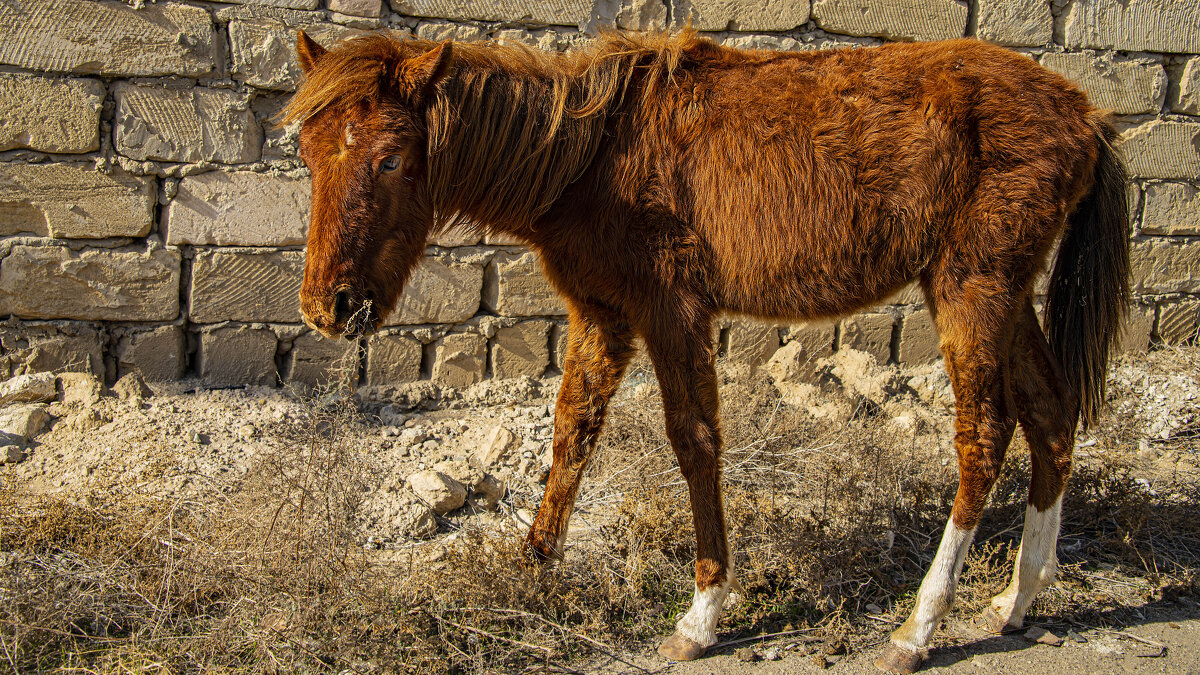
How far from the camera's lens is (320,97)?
2549mm

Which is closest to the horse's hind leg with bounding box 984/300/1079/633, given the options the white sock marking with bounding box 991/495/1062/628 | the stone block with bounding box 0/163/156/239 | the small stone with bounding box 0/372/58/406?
the white sock marking with bounding box 991/495/1062/628

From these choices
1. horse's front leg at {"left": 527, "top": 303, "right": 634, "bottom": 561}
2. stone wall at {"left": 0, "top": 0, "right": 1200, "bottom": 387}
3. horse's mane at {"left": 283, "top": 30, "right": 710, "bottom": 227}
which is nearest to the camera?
horse's mane at {"left": 283, "top": 30, "right": 710, "bottom": 227}

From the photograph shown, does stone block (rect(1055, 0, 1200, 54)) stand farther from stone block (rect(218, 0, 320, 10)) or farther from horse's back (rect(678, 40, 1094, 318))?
stone block (rect(218, 0, 320, 10))

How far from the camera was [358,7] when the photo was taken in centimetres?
434

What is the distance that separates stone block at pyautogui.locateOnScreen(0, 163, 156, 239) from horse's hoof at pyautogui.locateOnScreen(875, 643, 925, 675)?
13.9 ft

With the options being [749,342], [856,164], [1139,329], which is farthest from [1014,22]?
[856,164]

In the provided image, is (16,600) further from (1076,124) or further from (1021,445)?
(1021,445)

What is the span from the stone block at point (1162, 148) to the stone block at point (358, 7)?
4.95m

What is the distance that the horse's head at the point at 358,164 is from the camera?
2557 millimetres

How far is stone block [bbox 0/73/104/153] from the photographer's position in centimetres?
405

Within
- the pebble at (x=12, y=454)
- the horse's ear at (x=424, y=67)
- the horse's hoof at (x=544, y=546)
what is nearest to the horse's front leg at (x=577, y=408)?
the horse's hoof at (x=544, y=546)

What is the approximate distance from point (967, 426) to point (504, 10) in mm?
3336

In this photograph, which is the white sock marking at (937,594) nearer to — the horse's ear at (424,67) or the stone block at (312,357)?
the horse's ear at (424,67)

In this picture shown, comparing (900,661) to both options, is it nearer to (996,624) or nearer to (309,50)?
(996,624)
